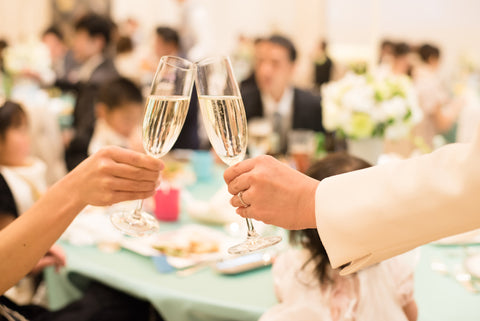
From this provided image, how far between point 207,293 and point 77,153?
2.49 metres

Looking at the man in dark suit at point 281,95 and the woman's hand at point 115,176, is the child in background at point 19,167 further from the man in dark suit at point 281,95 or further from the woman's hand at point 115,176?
the man in dark suit at point 281,95

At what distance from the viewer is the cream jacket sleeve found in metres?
0.90

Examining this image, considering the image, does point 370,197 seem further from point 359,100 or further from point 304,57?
point 304,57

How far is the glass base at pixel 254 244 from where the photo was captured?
3.37 ft

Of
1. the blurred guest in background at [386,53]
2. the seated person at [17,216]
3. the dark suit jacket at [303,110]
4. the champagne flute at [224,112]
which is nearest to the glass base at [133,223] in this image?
the champagne flute at [224,112]

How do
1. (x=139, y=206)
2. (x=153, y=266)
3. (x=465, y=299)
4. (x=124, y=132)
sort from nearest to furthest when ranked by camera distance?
(x=139, y=206) < (x=465, y=299) < (x=153, y=266) < (x=124, y=132)

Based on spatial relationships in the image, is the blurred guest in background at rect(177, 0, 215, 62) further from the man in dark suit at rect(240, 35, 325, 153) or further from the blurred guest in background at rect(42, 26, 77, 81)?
the man in dark suit at rect(240, 35, 325, 153)

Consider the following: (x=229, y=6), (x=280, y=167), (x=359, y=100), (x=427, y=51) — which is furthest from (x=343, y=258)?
(x=229, y=6)

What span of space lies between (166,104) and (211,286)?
0.62 m

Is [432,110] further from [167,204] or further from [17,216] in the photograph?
[17,216]

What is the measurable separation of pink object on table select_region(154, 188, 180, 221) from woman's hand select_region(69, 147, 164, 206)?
81 cm

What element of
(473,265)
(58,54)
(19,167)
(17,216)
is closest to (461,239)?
(473,265)

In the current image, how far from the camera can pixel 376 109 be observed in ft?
6.66

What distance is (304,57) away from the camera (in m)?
9.82
